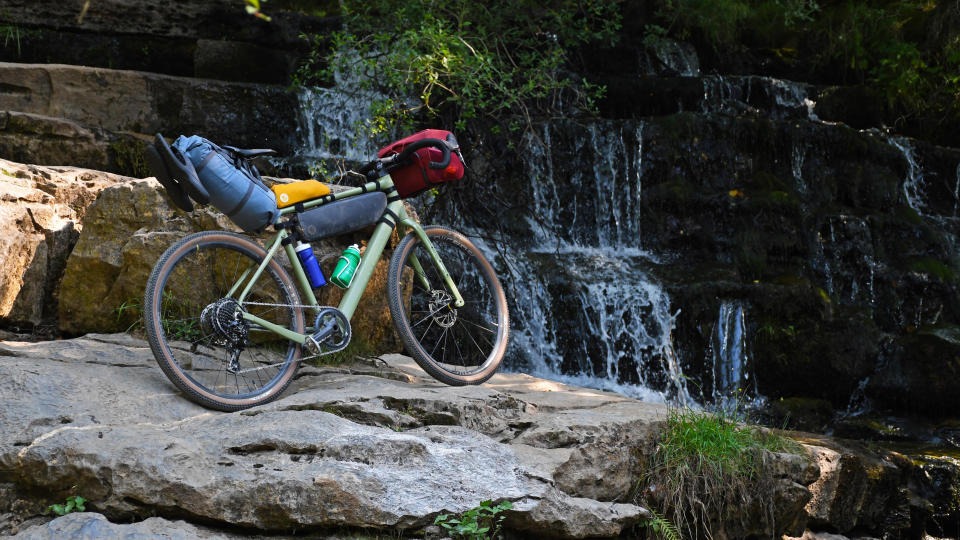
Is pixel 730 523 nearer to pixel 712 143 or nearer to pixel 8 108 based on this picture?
pixel 712 143

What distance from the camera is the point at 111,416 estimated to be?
3318 mm

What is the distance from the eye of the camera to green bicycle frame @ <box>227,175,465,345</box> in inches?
149

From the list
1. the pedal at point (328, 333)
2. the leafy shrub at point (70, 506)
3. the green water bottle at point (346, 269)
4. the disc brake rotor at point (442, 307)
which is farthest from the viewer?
the disc brake rotor at point (442, 307)

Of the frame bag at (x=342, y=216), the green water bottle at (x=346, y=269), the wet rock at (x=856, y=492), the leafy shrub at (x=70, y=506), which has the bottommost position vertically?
the wet rock at (x=856, y=492)

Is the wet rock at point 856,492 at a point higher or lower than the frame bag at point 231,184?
lower

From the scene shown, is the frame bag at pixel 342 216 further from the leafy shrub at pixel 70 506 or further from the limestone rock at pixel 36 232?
the limestone rock at pixel 36 232

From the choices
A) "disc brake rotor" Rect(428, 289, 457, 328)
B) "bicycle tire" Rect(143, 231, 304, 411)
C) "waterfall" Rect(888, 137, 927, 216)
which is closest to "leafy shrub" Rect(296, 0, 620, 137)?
"disc brake rotor" Rect(428, 289, 457, 328)

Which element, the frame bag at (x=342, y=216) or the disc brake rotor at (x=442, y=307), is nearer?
the frame bag at (x=342, y=216)

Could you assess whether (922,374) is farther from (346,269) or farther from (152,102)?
(152,102)

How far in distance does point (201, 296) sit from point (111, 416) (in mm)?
1156

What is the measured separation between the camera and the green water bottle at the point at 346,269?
4195 mm

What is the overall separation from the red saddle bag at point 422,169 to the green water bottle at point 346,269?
42cm

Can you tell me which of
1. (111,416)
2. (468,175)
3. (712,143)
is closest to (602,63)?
(712,143)

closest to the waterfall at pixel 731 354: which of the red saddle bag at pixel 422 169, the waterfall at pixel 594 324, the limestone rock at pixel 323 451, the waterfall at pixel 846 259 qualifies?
the waterfall at pixel 594 324
